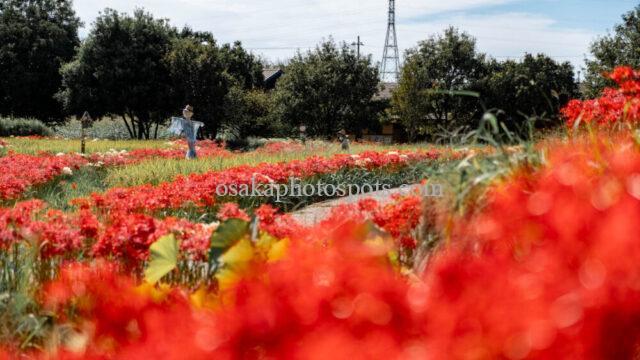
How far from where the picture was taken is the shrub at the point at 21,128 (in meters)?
29.7

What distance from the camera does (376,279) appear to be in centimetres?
198

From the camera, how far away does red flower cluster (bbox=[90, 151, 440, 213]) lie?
5836 millimetres

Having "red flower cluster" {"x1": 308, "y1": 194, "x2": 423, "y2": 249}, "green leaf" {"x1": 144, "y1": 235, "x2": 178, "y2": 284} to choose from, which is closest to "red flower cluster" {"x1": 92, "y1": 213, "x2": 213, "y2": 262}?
"green leaf" {"x1": 144, "y1": 235, "x2": 178, "y2": 284}

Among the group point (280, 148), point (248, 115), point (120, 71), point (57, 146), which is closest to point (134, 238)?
point (57, 146)

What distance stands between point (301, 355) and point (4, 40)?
4071cm

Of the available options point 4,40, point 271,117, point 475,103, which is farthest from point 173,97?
point 475,103

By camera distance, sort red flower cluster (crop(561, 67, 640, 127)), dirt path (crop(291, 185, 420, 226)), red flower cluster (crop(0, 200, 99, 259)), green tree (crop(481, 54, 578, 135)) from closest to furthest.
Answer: red flower cluster (crop(0, 200, 99, 259)) < red flower cluster (crop(561, 67, 640, 127)) < dirt path (crop(291, 185, 420, 226)) < green tree (crop(481, 54, 578, 135))

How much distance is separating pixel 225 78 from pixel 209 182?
22157 millimetres

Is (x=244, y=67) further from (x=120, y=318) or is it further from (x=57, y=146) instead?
(x=120, y=318)

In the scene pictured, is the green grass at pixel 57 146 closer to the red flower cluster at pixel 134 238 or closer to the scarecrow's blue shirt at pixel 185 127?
the scarecrow's blue shirt at pixel 185 127

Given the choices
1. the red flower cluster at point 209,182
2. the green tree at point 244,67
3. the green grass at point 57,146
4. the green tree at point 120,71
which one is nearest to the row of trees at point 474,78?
the green tree at point 244,67

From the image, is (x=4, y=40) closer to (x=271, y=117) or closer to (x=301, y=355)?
(x=271, y=117)

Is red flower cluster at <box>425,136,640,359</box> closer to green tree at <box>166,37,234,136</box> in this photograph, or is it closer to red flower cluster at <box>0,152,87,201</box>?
red flower cluster at <box>0,152,87,201</box>

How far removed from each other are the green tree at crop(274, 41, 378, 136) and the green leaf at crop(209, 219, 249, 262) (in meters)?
30.4
